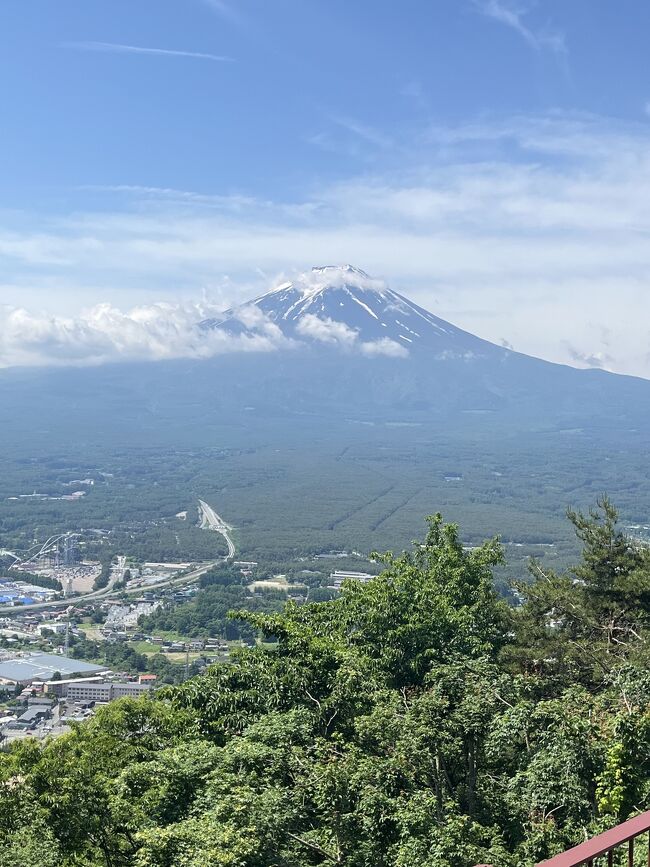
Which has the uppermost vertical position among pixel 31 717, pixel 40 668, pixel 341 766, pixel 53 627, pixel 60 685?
pixel 341 766

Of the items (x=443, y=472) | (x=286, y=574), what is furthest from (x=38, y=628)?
(x=443, y=472)

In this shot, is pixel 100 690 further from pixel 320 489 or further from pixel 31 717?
pixel 320 489

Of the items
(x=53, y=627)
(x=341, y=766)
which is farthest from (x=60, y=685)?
(x=341, y=766)

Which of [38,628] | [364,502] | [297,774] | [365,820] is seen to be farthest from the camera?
[364,502]

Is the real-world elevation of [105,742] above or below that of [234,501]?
above

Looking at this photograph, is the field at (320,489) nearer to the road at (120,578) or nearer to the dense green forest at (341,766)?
the road at (120,578)

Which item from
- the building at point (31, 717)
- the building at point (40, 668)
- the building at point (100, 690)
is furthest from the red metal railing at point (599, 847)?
the building at point (40, 668)

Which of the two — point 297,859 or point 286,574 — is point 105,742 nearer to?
point 297,859
